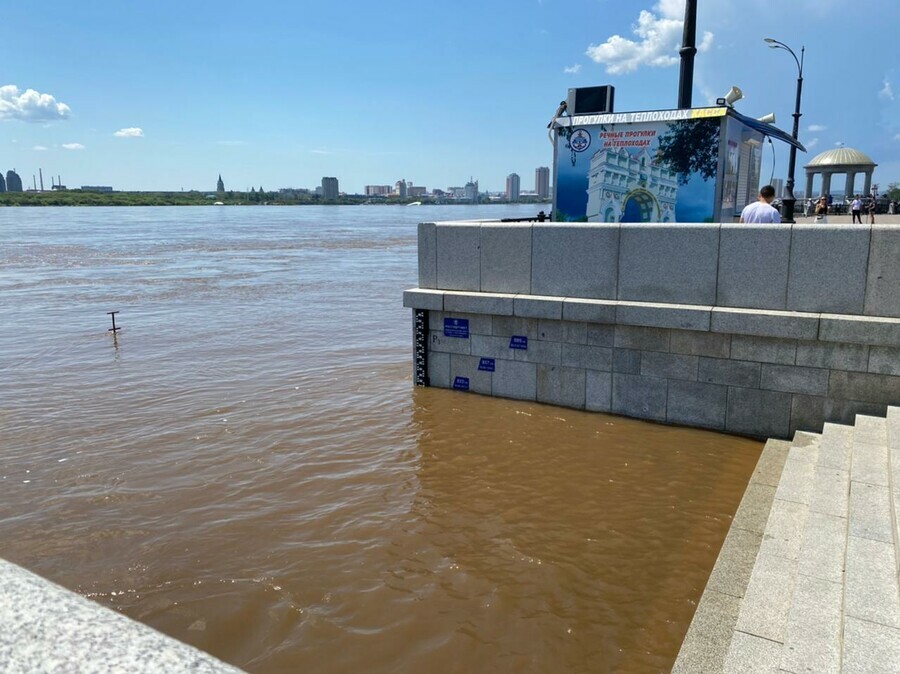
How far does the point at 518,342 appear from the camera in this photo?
9.23 m

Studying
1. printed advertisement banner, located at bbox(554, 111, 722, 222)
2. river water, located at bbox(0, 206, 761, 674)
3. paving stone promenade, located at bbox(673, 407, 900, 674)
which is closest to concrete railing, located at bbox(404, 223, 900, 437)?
river water, located at bbox(0, 206, 761, 674)

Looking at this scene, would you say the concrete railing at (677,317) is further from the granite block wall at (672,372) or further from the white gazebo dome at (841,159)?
the white gazebo dome at (841,159)

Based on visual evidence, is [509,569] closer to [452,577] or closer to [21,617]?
[452,577]

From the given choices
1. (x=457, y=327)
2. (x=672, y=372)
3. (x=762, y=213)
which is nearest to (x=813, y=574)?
(x=672, y=372)

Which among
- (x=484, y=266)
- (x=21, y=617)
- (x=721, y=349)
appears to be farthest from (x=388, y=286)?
(x=21, y=617)

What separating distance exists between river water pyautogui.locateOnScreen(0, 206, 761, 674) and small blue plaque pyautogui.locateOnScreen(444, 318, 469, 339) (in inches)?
34.8

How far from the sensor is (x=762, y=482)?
630 cm

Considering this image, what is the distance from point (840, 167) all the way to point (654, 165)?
30.8 m

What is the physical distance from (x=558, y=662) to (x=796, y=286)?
4855 millimetres

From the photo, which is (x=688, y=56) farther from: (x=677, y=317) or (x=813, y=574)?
(x=813, y=574)

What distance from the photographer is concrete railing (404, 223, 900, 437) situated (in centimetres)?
701

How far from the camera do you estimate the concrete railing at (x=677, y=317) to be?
7015 mm

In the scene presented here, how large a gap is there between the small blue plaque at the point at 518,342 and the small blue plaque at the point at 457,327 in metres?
0.70

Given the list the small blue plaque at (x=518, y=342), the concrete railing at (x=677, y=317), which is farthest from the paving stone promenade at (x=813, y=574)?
the small blue plaque at (x=518, y=342)
